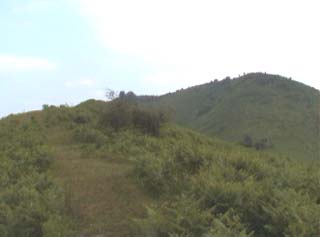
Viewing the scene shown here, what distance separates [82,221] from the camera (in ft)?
33.5

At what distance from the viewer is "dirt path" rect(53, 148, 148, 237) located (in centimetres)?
993

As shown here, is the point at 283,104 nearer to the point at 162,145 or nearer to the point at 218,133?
the point at 218,133

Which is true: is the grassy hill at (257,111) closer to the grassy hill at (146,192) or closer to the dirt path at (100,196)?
the grassy hill at (146,192)

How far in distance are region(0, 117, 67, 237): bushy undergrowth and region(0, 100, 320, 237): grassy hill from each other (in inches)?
0.8

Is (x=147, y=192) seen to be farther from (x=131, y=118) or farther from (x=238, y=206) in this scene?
(x=131, y=118)

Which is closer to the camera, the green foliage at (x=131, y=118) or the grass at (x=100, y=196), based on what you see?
the grass at (x=100, y=196)

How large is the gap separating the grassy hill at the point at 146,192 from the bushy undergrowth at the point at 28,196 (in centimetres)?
2

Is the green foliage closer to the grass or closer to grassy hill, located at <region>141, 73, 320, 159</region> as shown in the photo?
the grass

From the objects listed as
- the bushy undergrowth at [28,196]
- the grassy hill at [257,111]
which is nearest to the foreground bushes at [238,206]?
the bushy undergrowth at [28,196]

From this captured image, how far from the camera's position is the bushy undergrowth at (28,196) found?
9211mm

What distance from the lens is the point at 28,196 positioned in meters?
10.5

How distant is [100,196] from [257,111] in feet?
191

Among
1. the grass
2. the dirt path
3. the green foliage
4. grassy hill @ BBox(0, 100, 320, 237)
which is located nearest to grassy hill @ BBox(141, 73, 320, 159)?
the green foliage

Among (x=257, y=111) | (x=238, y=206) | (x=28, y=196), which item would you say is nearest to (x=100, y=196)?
(x=28, y=196)
